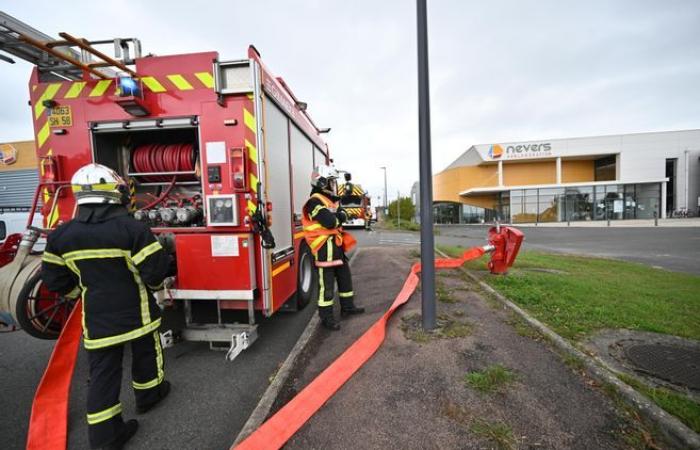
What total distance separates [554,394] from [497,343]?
0.78 meters

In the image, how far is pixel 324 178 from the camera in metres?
4.05

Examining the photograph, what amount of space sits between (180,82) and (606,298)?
625cm

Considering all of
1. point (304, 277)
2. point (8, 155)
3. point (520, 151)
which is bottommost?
point (304, 277)

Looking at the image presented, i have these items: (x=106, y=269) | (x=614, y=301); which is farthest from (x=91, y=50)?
(x=614, y=301)

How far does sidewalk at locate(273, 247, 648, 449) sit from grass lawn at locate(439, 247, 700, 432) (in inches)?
20.4

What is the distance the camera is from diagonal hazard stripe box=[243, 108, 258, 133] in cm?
308

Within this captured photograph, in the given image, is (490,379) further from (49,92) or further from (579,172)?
(579,172)

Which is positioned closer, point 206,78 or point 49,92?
point 206,78

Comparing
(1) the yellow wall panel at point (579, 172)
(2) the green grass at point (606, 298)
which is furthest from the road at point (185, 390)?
(1) the yellow wall panel at point (579, 172)

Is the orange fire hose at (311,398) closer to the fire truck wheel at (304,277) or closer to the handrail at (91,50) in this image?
the fire truck wheel at (304,277)

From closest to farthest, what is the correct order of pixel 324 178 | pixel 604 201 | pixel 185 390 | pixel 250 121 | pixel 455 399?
pixel 455 399, pixel 185 390, pixel 250 121, pixel 324 178, pixel 604 201

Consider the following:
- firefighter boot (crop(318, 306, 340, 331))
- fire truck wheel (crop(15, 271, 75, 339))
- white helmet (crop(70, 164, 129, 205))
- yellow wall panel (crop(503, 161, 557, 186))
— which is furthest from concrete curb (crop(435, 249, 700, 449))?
yellow wall panel (crop(503, 161, 557, 186))

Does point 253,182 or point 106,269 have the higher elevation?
point 253,182

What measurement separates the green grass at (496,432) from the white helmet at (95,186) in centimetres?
293
